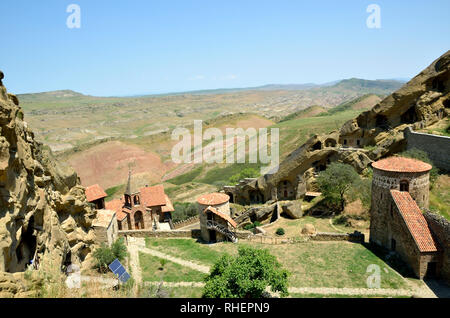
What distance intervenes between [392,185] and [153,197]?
94.4ft

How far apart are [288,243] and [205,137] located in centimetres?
8214

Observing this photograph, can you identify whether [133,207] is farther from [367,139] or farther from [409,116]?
[409,116]

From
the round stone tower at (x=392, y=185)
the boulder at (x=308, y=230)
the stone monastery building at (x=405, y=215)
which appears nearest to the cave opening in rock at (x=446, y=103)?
the round stone tower at (x=392, y=185)

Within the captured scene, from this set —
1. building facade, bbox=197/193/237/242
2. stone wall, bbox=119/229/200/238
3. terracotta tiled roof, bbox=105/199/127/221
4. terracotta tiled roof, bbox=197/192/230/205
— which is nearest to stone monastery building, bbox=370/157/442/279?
building facade, bbox=197/193/237/242

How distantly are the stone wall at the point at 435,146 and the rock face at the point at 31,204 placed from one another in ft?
120

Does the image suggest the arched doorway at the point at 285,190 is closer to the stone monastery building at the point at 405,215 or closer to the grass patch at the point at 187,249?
the grass patch at the point at 187,249

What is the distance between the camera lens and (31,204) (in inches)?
667

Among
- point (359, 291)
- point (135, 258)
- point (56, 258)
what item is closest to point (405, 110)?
point (359, 291)

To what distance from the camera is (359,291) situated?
792 inches

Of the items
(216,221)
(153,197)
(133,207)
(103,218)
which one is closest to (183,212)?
(153,197)

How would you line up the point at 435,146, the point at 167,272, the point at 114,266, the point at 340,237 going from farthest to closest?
the point at 435,146
the point at 340,237
the point at 167,272
the point at 114,266

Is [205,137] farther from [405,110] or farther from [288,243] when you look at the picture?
[288,243]

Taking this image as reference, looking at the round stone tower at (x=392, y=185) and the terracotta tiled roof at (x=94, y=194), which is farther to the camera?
the terracotta tiled roof at (x=94, y=194)

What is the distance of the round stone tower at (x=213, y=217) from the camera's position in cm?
3134
